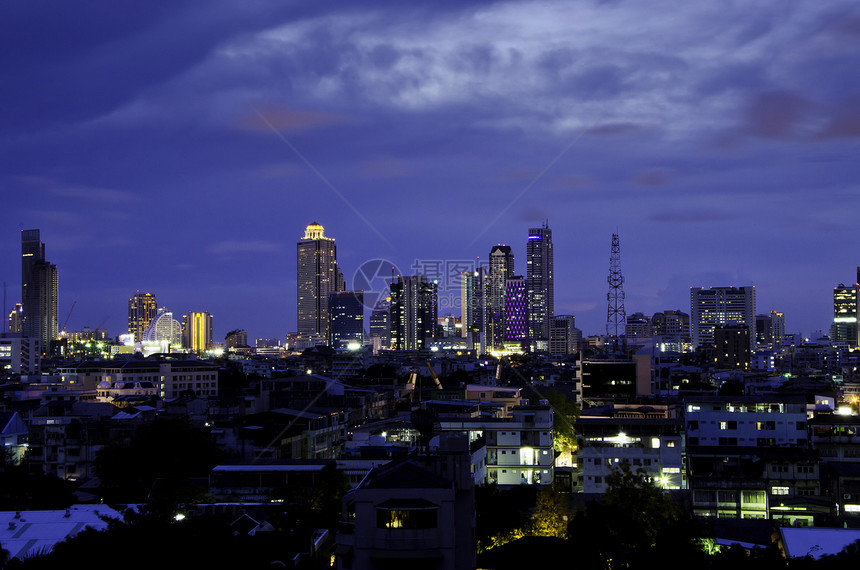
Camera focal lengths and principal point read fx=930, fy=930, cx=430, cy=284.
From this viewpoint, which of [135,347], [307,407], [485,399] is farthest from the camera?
[135,347]

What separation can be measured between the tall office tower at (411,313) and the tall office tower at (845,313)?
79.8 meters

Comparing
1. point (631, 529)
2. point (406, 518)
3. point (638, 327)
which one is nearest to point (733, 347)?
point (638, 327)

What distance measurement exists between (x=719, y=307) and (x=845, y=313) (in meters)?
23.8

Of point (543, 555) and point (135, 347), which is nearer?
point (543, 555)

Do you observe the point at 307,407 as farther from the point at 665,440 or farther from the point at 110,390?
the point at 110,390

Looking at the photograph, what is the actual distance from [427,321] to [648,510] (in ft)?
562

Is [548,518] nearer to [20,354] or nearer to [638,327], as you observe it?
[20,354]

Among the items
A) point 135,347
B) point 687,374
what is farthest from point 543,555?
point 135,347

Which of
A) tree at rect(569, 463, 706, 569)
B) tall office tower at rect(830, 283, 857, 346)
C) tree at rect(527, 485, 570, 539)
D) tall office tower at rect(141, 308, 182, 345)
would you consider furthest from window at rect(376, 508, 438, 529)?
tall office tower at rect(830, 283, 857, 346)

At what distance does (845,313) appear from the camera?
182m

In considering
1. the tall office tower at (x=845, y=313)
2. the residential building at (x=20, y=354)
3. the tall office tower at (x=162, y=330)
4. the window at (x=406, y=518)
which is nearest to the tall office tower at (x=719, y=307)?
the tall office tower at (x=845, y=313)

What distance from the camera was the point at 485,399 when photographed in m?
48.2

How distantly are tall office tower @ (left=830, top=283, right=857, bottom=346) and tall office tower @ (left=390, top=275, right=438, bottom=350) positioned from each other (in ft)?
262

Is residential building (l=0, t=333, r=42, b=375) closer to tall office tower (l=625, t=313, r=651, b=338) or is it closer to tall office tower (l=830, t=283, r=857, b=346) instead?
tall office tower (l=625, t=313, r=651, b=338)
